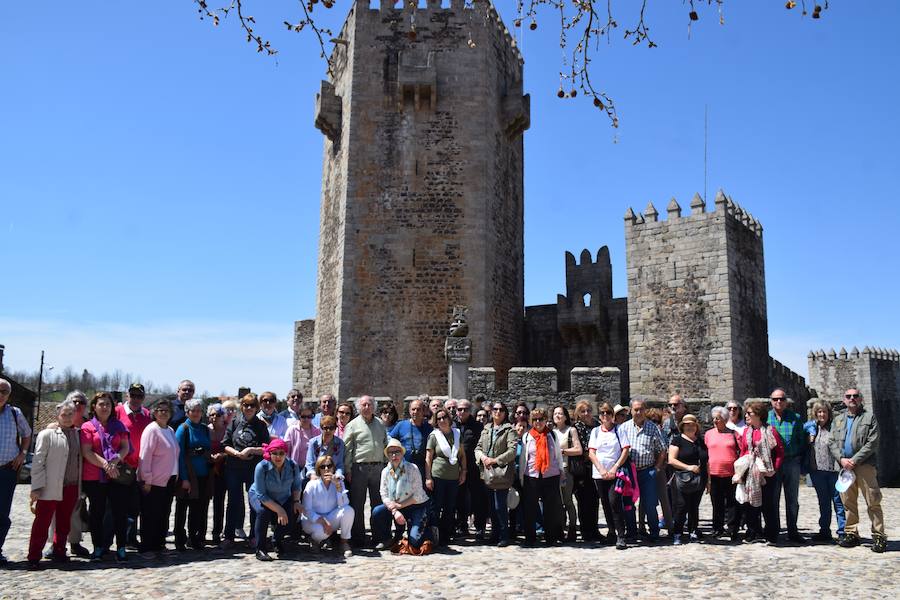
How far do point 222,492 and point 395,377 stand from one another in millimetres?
10809

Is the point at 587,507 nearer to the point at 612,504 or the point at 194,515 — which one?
the point at 612,504

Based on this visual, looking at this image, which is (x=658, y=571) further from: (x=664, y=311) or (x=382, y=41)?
(x=382, y=41)

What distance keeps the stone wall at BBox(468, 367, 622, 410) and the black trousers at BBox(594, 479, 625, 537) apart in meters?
3.69

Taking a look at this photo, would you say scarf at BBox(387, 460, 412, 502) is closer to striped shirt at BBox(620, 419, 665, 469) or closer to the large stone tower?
striped shirt at BBox(620, 419, 665, 469)

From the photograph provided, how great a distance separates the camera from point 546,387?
41.8 feet

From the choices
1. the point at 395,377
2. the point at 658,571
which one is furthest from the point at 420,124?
the point at 658,571

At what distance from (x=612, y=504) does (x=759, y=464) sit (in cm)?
156

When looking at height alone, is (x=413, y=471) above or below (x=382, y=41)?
below

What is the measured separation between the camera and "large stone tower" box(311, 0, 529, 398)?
18922 millimetres

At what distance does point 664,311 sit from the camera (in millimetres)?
18109

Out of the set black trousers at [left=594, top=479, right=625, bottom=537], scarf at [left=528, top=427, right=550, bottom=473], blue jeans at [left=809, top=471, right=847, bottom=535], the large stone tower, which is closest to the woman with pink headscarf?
scarf at [left=528, top=427, right=550, bottom=473]

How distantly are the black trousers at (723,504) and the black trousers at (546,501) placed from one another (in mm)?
1718

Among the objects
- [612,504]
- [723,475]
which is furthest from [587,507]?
[723,475]

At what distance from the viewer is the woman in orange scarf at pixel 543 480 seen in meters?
7.86
